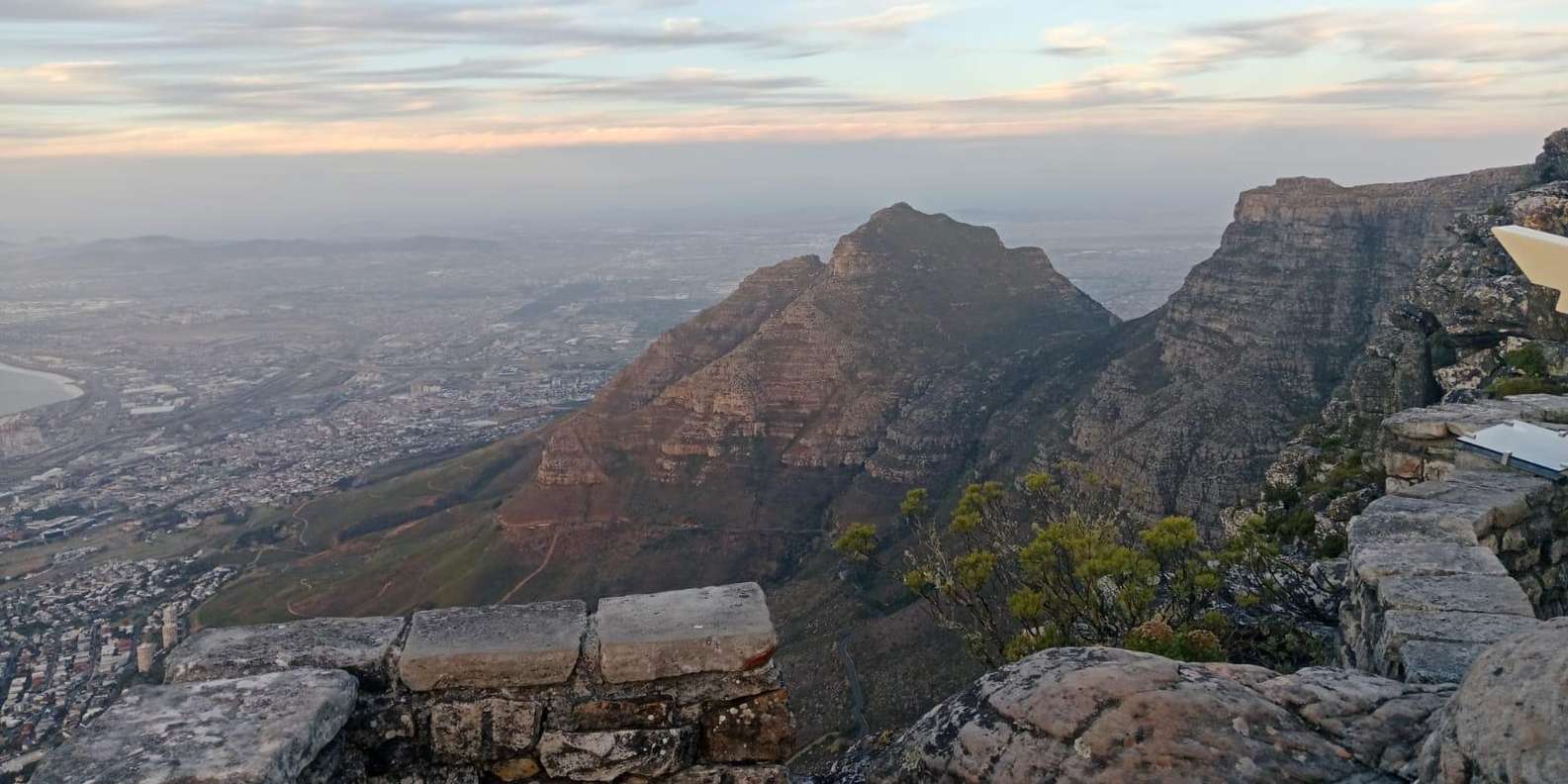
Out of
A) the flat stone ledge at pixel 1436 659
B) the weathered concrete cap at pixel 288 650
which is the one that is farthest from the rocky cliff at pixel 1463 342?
the weathered concrete cap at pixel 288 650

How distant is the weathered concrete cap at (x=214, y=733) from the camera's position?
3.96 metres

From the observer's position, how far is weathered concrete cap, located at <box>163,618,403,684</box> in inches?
197

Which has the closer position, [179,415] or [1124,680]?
[1124,680]

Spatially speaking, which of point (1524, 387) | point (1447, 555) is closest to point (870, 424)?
point (1524, 387)

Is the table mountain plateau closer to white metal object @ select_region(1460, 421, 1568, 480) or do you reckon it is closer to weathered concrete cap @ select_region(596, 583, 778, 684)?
white metal object @ select_region(1460, 421, 1568, 480)

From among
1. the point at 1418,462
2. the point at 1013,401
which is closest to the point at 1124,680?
the point at 1418,462

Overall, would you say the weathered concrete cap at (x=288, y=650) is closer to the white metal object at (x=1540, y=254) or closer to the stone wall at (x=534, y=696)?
the stone wall at (x=534, y=696)

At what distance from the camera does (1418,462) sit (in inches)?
418

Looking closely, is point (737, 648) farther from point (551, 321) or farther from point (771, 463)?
point (551, 321)

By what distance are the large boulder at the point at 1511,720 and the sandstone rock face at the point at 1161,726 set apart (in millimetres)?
340

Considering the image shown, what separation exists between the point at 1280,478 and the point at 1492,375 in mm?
5155

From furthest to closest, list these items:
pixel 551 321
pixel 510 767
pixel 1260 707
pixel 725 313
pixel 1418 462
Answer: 1. pixel 551 321
2. pixel 725 313
3. pixel 1418 462
4. pixel 510 767
5. pixel 1260 707

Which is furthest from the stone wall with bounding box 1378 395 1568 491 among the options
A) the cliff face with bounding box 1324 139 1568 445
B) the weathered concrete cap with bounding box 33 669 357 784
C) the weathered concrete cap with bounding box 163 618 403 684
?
the weathered concrete cap with bounding box 33 669 357 784

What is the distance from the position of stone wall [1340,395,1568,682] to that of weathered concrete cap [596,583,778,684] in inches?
158
